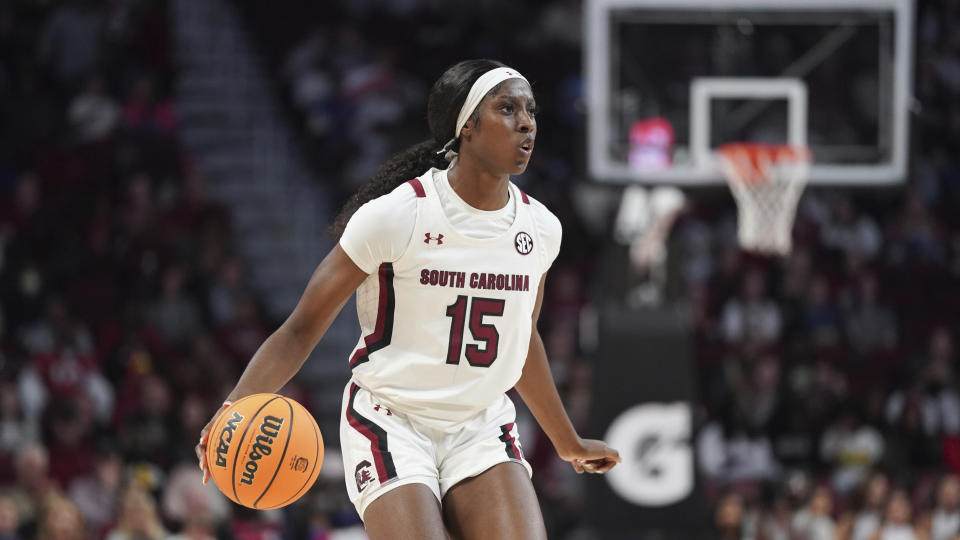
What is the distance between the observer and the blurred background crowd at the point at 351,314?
11.1 m

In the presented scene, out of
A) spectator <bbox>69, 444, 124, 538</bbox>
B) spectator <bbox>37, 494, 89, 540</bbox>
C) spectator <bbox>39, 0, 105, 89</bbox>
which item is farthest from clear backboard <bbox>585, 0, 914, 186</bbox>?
spectator <bbox>39, 0, 105, 89</bbox>

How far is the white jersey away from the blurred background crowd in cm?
581

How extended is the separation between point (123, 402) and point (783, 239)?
5.80m

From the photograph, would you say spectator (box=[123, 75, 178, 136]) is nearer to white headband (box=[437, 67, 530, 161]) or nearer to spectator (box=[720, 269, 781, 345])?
spectator (box=[720, 269, 781, 345])

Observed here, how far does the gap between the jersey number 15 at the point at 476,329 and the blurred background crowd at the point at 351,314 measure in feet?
19.4

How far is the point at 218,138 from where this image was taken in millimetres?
15562

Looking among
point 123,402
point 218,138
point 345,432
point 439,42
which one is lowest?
point 123,402

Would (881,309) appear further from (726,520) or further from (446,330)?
(446,330)

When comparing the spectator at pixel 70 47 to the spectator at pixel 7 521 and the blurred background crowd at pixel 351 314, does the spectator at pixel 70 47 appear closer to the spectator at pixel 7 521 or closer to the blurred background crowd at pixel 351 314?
the blurred background crowd at pixel 351 314

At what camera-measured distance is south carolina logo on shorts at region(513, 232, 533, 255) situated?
171 inches

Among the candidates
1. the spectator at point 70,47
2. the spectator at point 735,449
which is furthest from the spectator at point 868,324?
the spectator at point 70,47

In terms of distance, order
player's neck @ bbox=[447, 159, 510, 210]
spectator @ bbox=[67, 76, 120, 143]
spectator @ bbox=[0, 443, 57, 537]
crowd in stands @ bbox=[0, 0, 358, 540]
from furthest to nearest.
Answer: spectator @ bbox=[67, 76, 120, 143]
crowd in stands @ bbox=[0, 0, 358, 540]
spectator @ bbox=[0, 443, 57, 537]
player's neck @ bbox=[447, 159, 510, 210]

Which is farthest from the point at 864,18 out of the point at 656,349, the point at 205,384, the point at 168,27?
the point at 168,27

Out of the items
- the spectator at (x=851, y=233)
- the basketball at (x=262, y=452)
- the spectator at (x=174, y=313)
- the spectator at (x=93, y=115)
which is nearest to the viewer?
the basketball at (x=262, y=452)
